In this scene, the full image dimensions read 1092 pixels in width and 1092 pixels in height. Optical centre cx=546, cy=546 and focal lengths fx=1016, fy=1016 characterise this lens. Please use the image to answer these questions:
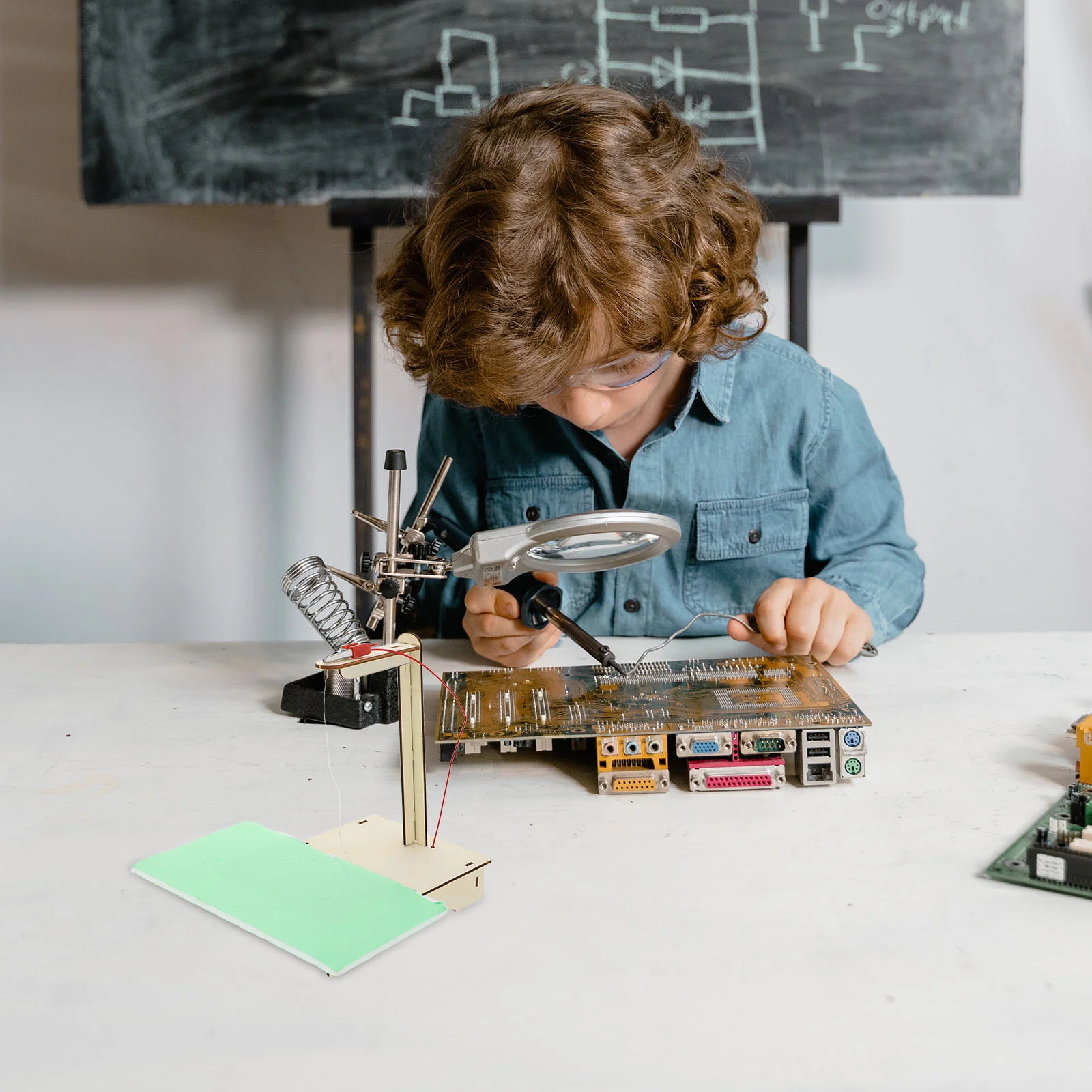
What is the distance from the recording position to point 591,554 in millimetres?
762

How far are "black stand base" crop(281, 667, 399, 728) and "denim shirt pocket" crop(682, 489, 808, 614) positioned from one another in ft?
1.55

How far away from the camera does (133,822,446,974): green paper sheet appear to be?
1.77ft

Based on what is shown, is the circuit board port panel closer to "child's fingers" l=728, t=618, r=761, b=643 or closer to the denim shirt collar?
"child's fingers" l=728, t=618, r=761, b=643

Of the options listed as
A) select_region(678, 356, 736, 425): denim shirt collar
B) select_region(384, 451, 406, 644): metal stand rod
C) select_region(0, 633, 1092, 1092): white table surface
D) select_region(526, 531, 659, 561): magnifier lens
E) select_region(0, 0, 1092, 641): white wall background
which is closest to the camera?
select_region(0, 633, 1092, 1092): white table surface

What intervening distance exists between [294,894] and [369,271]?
4.43 feet

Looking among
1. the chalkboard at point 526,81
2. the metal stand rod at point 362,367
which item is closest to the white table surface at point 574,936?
the metal stand rod at point 362,367

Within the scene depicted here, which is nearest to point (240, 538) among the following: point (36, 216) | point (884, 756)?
point (36, 216)

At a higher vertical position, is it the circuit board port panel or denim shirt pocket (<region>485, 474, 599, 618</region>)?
denim shirt pocket (<region>485, 474, 599, 618</region>)

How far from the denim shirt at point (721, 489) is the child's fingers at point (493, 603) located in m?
0.24

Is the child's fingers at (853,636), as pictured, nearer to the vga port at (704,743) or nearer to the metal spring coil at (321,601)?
the vga port at (704,743)

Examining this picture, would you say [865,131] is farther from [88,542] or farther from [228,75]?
[88,542]

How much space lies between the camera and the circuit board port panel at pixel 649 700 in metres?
0.73

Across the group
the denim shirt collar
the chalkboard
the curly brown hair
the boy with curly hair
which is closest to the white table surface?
the boy with curly hair

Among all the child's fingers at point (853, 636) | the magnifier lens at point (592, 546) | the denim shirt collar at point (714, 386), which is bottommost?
the child's fingers at point (853, 636)
